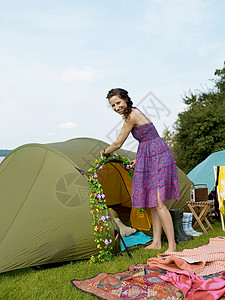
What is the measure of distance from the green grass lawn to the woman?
455 mm

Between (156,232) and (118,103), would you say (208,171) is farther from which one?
(118,103)

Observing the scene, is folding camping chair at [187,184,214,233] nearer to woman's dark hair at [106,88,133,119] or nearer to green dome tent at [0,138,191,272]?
green dome tent at [0,138,191,272]

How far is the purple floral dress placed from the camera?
344cm

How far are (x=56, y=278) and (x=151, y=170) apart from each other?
149 centimetres

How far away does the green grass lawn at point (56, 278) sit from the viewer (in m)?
2.38

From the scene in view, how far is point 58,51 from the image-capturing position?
16.6 feet

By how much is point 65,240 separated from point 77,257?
21 centimetres

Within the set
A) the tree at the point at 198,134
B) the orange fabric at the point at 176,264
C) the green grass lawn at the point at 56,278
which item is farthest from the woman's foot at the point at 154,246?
the tree at the point at 198,134

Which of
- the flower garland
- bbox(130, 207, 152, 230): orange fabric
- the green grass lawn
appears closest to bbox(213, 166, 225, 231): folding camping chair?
bbox(130, 207, 152, 230): orange fabric

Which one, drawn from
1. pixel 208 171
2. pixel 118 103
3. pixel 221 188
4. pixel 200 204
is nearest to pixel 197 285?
pixel 118 103

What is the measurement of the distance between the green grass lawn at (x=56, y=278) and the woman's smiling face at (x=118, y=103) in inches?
60.2

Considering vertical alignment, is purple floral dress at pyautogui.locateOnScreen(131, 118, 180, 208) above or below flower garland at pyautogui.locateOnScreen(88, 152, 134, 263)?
above

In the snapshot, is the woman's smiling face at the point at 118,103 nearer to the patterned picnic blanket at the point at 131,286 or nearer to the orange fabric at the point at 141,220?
the orange fabric at the point at 141,220

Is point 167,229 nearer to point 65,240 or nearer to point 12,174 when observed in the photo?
point 65,240
